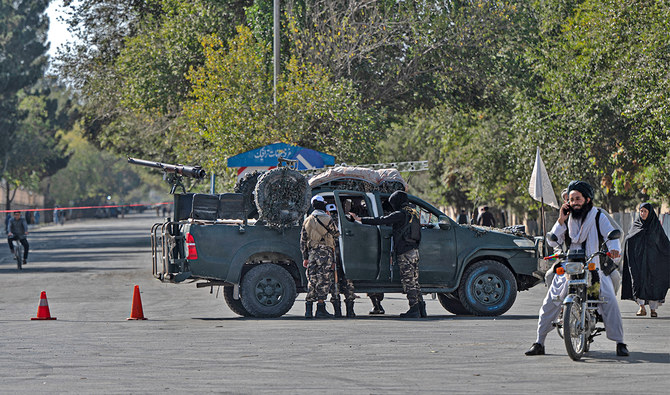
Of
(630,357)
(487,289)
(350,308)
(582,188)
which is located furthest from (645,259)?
(582,188)

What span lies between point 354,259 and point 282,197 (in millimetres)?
1362

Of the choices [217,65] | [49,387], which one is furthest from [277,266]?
[217,65]

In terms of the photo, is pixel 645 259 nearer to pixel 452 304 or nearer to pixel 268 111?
pixel 452 304

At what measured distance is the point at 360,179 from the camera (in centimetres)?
1945

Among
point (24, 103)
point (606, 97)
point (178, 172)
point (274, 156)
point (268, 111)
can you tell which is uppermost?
point (24, 103)

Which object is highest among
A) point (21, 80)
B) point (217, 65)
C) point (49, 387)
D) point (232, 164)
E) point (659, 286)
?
point (21, 80)

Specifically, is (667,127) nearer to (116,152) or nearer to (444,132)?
(444,132)

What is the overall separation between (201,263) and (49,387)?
287 inches

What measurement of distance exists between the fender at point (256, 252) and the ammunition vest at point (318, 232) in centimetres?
78

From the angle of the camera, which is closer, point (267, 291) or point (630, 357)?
point (630, 357)

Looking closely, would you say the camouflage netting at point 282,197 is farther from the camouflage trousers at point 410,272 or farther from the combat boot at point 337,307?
the camouflage trousers at point 410,272

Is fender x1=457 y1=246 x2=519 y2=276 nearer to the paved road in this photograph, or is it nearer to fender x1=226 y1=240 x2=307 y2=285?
the paved road

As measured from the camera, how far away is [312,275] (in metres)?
17.4

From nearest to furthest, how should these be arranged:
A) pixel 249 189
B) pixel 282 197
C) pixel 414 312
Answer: pixel 414 312, pixel 282 197, pixel 249 189
